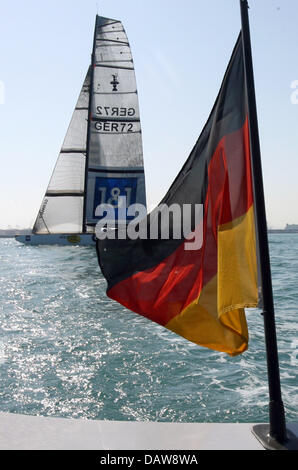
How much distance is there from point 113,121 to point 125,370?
31.6m

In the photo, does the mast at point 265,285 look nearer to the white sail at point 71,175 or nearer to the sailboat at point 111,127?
the sailboat at point 111,127

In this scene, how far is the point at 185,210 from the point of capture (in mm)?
3891

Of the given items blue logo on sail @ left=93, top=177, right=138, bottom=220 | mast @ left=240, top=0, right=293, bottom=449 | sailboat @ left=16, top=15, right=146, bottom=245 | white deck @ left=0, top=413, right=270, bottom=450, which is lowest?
white deck @ left=0, top=413, right=270, bottom=450

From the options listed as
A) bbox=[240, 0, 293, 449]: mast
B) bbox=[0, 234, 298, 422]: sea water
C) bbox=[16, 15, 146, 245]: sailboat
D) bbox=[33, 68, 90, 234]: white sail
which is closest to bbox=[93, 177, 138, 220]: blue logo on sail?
bbox=[16, 15, 146, 245]: sailboat

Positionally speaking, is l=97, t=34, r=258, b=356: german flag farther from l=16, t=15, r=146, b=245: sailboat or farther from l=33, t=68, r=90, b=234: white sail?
l=33, t=68, r=90, b=234: white sail

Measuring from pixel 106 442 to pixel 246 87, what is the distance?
3.01m

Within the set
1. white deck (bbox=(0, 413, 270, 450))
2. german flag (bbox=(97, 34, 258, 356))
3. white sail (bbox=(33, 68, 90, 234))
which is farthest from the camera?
white sail (bbox=(33, 68, 90, 234))

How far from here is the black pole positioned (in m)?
3.26

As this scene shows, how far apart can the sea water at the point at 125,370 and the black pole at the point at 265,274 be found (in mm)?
2935

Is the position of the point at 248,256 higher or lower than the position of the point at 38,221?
lower

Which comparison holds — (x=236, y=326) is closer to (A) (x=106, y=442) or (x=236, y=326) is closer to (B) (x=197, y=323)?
(B) (x=197, y=323)

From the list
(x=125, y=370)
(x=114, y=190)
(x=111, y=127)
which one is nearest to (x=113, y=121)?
(x=111, y=127)

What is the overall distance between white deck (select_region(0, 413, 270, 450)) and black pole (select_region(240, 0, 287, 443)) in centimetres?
25
